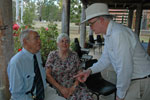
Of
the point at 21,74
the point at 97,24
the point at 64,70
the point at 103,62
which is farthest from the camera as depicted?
the point at 64,70

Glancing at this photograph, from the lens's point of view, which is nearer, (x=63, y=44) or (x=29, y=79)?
(x=29, y=79)

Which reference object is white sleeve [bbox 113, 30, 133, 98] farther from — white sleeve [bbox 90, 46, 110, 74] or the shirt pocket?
the shirt pocket

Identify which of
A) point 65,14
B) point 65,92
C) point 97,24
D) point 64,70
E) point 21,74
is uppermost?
point 65,14

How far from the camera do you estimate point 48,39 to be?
388cm

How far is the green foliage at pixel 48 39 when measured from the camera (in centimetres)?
375

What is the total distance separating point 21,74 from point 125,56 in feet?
3.51

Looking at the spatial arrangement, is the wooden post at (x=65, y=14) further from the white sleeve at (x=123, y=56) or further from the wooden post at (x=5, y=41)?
the white sleeve at (x=123, y=56)

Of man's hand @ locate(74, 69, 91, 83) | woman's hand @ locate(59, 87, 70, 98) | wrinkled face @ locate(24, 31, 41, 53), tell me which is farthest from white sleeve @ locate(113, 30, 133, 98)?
woman's hand @ locate(59, 87, 70, 98)

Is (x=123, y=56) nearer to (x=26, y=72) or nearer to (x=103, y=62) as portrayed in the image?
(x=103, y=62)

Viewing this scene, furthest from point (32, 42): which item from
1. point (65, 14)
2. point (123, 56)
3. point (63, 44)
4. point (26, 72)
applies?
point (65, 14)

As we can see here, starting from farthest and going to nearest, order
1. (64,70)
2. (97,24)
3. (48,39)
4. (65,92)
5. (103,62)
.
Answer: (48,39) < (64,70) < (65,92) < (103,62) < (97,24)

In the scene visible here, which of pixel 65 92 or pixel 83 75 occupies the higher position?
pixel 83 75

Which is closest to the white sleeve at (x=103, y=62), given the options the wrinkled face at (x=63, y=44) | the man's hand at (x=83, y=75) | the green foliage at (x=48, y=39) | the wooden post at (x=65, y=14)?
the man's hand at (x=83, y=75)

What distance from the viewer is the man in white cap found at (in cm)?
121
